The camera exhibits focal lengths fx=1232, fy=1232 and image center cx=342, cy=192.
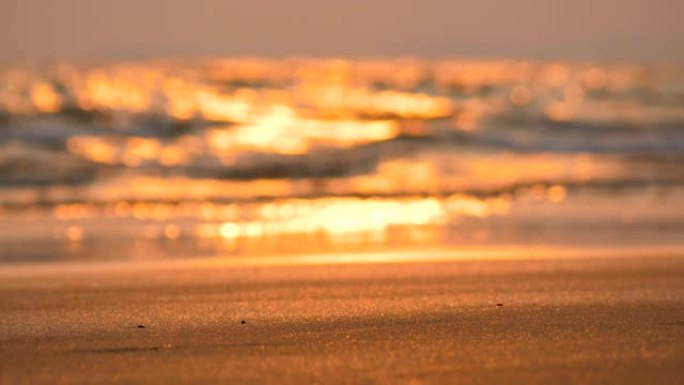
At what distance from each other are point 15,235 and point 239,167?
911cm

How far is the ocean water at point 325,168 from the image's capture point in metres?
10.4

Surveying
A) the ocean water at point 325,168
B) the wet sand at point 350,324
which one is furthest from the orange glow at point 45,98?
the wet sand at point 350,324

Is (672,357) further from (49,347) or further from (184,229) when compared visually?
(184,229)

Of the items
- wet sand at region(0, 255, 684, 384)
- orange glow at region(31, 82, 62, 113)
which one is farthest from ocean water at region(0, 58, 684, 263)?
wet sand at region(0, 255, 684, 384)

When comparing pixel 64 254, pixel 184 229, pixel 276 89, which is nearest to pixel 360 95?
pixel 276 89

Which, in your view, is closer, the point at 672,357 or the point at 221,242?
the point at 672,357

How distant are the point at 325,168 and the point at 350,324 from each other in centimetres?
1407

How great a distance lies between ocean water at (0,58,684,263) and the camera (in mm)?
10391

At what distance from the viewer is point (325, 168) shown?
1939 centimetres

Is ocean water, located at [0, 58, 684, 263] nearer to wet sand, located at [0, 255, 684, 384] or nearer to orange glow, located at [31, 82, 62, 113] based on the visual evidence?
orange glow, located at [31, 82, 62, 113]

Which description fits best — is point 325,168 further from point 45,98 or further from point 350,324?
point 350,324

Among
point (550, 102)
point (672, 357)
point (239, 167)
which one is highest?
point (550, 102)

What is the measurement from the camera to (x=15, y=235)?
10523mm

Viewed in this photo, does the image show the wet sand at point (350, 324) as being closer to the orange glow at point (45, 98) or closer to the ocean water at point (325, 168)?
the ocean water at point (325, 168)
